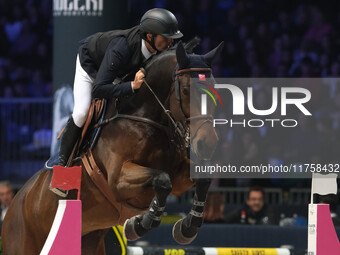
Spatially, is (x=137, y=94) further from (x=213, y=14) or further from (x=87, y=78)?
(x=213, y=14)

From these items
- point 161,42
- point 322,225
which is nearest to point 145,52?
point 161,42

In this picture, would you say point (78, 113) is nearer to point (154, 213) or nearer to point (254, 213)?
point (154, 213)

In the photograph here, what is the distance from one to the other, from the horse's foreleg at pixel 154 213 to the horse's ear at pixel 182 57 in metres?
0.81

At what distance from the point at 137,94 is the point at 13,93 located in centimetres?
822

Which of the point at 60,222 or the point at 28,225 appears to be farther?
the point at 28,225

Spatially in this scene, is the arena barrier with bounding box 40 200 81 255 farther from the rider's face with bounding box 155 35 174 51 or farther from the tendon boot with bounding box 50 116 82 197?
the rider's face with bounding box 155 35 174 51

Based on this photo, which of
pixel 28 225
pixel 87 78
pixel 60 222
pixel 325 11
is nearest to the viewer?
pixel 60 222

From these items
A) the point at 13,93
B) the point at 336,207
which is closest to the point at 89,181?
the point at 336,207

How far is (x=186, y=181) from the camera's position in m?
6.40

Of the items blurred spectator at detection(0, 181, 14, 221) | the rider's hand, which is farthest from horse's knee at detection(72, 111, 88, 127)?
blurred spectator at detection(0, 181, 14, 221)

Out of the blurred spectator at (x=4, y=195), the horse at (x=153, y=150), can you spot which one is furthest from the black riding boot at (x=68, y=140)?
the blurred spectator at (x=4, y=195)

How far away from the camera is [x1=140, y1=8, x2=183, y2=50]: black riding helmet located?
6199mm

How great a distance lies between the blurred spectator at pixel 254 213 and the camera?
31.9ft

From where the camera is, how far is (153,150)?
20.9 ft
